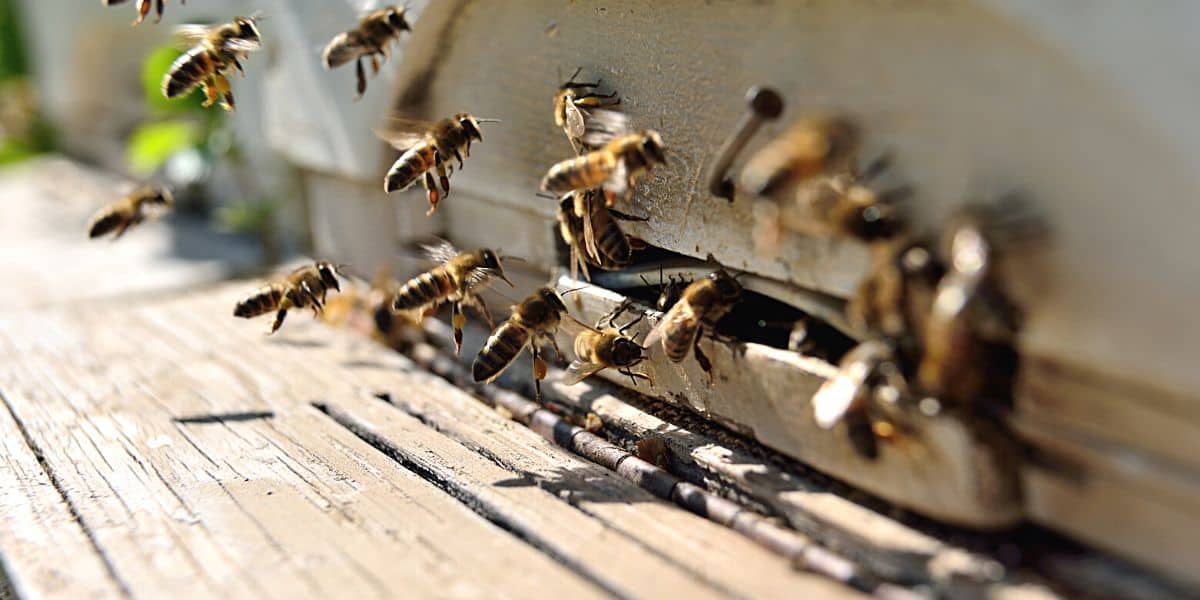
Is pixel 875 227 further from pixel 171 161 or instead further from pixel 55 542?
pixel 171 161

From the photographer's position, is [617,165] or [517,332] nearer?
[617,165]

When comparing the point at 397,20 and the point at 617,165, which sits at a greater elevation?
the point at 397,20

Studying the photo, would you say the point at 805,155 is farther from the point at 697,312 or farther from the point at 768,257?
the point at 697,312

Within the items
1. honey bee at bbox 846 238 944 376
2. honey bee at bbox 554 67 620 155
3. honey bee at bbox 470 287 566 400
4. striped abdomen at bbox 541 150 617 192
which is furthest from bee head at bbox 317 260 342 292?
honey bee at bbox 846 238 944 376

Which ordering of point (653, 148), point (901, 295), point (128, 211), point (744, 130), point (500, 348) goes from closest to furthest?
1. point (901, 295)
2. point (744, 130)
3. point (653, 148)
4. point (500, 348)
5. point (128, 211)

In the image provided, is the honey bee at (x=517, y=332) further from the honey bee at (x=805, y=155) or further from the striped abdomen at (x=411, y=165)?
the honey bee at (x=805, y=155)

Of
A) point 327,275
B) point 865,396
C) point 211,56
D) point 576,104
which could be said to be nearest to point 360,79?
point 211,56

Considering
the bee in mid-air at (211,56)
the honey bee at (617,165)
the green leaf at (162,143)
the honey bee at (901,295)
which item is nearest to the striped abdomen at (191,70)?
the bee in mid-air at (211,56)
